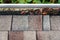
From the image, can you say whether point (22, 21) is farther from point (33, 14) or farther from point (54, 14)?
point (54, 14)

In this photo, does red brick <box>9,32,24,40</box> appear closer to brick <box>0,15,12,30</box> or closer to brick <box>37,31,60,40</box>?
brick <box>0,15,12,30</box>

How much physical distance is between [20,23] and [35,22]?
0.20 metres

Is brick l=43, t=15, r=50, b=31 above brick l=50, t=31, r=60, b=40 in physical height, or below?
above

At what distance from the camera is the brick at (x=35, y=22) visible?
2467 mm

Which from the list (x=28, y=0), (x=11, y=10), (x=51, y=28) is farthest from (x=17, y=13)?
(x=51, y=28)

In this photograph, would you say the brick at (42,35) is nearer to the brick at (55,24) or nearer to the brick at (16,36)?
the brick at (55,24)

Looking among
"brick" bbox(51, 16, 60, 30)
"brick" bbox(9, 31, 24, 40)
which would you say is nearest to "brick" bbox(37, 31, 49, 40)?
"brick" bbox(51, 16, 60, 30)

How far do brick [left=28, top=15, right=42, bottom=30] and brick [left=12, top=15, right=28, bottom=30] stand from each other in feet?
0.17

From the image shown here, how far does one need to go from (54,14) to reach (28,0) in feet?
1.40

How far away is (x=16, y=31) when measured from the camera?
2.47m

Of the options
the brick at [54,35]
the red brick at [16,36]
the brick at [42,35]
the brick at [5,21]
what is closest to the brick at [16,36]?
the red brick at [16,36]

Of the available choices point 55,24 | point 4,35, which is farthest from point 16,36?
point 55,24

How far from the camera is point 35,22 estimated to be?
248 centimetres

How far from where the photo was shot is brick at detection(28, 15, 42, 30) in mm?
2467
